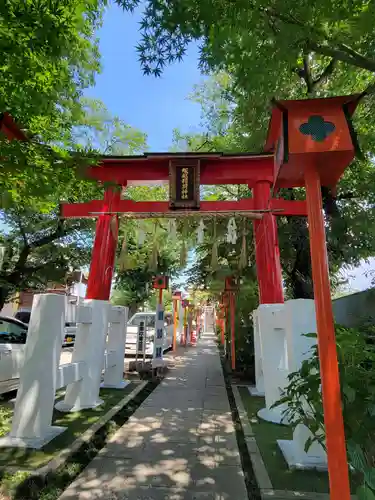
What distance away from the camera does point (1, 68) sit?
3240 mm

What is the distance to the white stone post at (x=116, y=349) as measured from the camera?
26.1ft

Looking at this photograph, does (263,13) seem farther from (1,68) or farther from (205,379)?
(205,379)

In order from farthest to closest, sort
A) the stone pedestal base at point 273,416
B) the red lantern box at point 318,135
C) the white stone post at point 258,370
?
the white stone post at point 258,370, the stone pedestal base at point 273,416, the red lantern box at point 318,135

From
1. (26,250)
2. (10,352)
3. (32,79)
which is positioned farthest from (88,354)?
(26,250)

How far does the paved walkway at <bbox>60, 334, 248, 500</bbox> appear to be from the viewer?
3166mm

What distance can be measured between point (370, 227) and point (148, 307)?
23.8 metres

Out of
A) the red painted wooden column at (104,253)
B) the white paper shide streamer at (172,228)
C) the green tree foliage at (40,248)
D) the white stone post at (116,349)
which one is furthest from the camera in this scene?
the green tree foliage at (40,248)

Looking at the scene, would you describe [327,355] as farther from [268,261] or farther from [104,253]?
[104,253]

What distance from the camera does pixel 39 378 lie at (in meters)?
4.23

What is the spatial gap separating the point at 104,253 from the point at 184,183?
2.10 m

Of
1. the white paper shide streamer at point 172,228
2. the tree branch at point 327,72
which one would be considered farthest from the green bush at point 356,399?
the tree branch at point 327,72

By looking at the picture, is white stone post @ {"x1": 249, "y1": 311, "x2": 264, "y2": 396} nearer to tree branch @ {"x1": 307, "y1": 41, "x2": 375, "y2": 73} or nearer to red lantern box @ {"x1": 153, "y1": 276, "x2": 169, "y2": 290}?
red lantern box @ {"x1": 153, "y1": 276, "x2": 169, "y2": 290}

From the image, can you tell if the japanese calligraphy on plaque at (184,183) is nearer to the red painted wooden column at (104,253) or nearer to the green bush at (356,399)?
the red painted wooden column at (104,253)

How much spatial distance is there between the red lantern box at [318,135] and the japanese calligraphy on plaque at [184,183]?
3.97m
